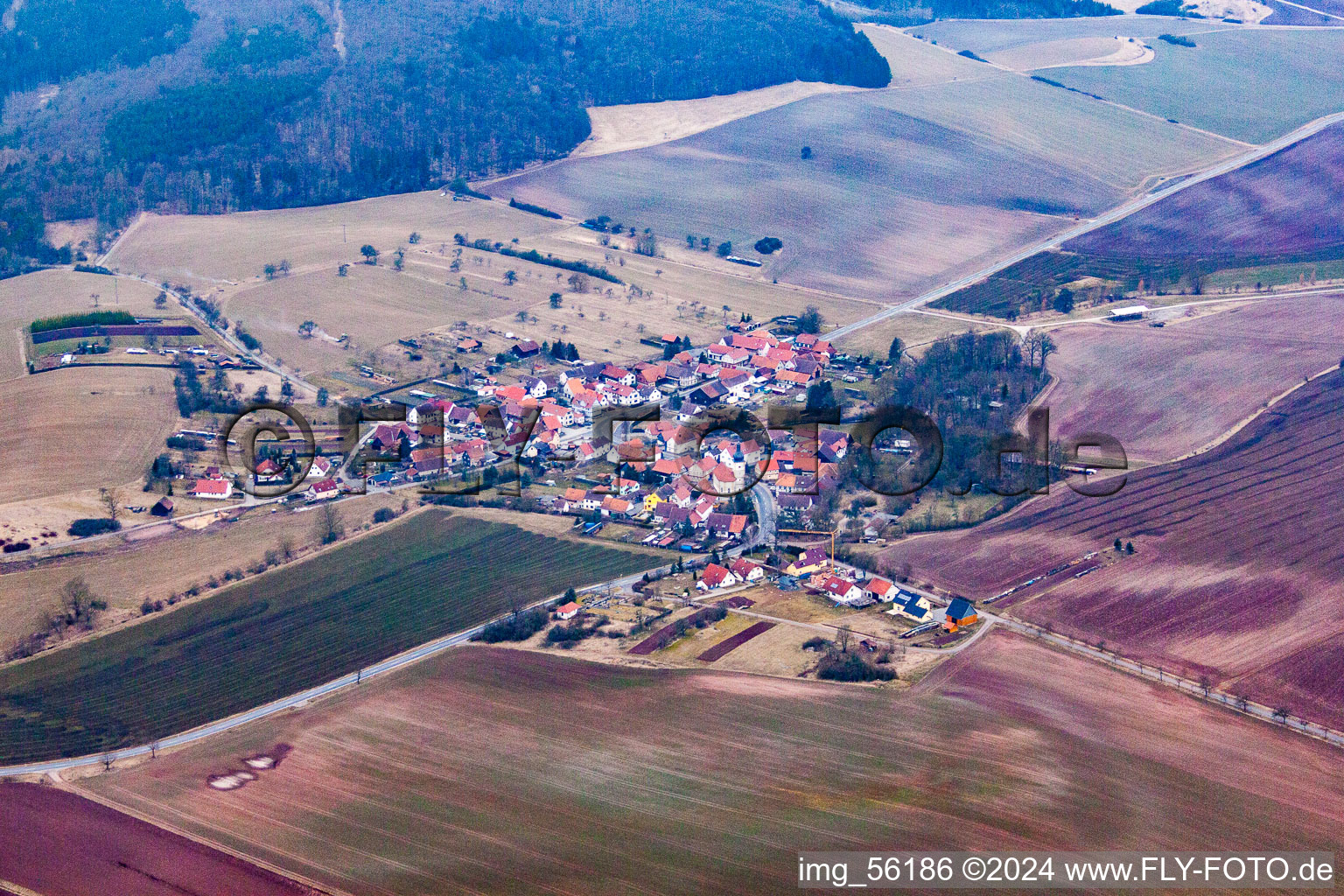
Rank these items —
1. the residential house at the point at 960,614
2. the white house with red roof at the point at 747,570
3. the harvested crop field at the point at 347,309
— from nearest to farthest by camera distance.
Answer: the residential house at the point at 960,614, the white house with red roof at the point at 747,570, the harvested crop field at the point at 347,309

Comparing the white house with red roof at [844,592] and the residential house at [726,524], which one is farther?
the residential house at [726,524]

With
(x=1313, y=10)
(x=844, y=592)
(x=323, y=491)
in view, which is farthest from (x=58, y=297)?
(x=1313, y=10)

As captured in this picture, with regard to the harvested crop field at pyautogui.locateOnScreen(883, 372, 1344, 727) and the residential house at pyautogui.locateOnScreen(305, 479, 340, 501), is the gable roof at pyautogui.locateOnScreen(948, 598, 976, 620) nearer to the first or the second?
the harvested crop field at pyautogui.locateOnScreen(883, 372, 1344, 727)

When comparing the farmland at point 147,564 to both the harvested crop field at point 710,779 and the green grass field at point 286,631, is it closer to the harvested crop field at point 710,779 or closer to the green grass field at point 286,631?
the green grass field at point 286,631

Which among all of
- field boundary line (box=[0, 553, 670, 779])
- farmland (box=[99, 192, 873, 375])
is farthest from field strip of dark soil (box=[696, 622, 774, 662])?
farmland (box=[99, 192, 873, 375])

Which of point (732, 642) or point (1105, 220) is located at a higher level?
point (1105, 220)

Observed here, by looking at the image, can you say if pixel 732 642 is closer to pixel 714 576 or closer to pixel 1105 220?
pixel 714 576

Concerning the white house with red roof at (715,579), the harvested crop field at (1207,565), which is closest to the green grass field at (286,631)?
the white house with red roof at (715,579)
